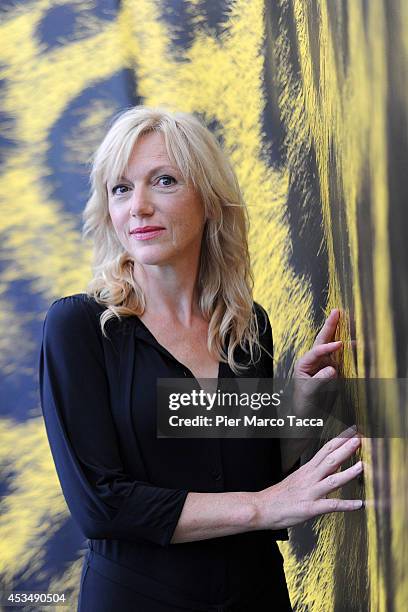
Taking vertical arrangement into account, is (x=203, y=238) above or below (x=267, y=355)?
above

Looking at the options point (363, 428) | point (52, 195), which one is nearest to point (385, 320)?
point (363, 428)

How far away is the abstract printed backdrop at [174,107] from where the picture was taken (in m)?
1.52

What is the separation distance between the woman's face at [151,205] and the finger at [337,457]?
1.16 feet

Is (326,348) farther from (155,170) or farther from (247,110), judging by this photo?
(247,110)

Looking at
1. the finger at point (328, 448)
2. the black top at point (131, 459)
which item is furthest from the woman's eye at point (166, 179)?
the finger at point (328, 448)

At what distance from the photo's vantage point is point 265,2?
1.74 metres

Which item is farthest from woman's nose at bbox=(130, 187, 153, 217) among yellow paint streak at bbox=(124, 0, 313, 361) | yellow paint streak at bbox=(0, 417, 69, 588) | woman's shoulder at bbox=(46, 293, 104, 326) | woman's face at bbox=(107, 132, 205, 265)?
yellow paint streak at bbox=(0, 417, 69, 588)

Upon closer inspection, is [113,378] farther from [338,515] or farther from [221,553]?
[338,515]

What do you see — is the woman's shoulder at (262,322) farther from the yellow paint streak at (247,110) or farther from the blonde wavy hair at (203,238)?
the yellow paint streak at (247,110)

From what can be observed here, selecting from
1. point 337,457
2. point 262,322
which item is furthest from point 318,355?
point 337,457

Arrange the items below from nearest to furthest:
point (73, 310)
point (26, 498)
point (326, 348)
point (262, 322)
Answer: point (73, 310) → point (326, 348) → point (262, 322) → point (26, 498)

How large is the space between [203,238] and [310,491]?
1.45 ft

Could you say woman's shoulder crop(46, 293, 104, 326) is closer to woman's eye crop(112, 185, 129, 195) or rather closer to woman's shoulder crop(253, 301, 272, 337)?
woman's eye crop(112, 185, 129, 195)

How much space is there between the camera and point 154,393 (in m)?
1.15
